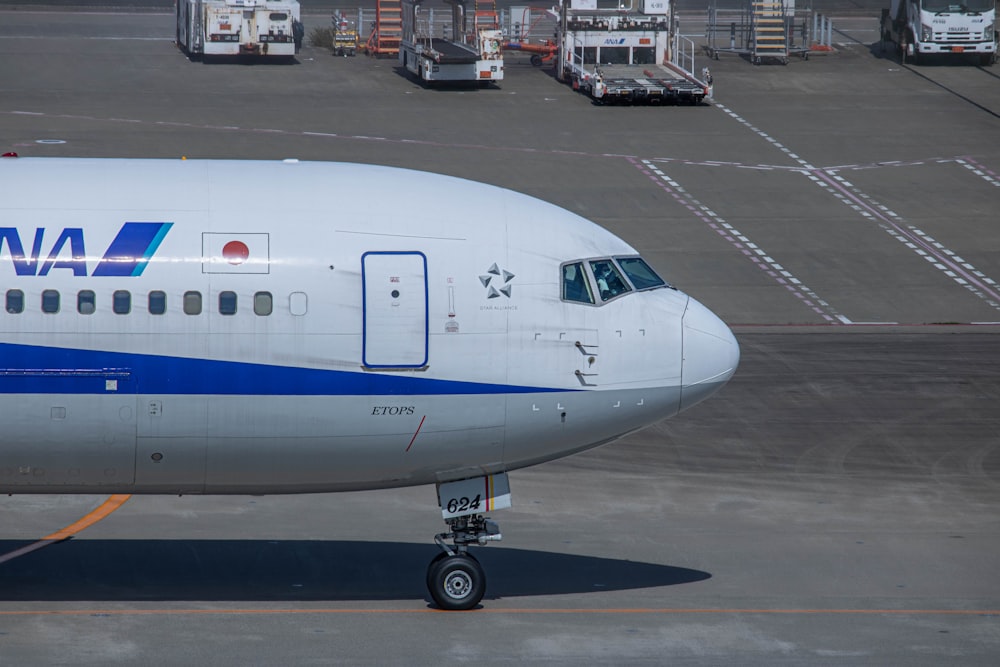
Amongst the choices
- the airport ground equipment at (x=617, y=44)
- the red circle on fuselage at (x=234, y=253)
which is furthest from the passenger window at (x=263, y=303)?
the airport ground equipment at (x=617, y=44)

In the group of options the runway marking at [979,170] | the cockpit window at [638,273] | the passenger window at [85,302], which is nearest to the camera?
the passenger window at [85,302]

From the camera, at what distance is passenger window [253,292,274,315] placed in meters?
17.2

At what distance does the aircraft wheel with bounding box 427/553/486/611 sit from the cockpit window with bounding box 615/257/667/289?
4.31 metres

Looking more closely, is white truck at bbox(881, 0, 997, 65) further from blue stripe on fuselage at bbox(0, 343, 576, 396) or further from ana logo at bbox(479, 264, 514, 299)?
blue stripe on fuselage at bbox(0, 343, 576, 396)

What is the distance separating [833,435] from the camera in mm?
27906

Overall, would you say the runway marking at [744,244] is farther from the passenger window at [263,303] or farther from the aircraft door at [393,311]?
the passenger window at [263,303]

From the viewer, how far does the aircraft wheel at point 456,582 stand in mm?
18672

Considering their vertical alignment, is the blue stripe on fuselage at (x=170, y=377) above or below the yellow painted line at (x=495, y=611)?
above

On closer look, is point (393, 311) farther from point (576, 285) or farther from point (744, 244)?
point (744, 244)

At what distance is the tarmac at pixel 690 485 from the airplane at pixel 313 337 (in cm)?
129

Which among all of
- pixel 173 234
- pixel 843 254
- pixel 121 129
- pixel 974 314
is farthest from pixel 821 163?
pixel 173 234

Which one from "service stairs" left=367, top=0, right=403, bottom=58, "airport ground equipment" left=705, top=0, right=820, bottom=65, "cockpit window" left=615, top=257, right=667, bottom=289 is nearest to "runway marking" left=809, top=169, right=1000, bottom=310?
"airport ground equipment" left=705, top=0, right=820, bottom=65

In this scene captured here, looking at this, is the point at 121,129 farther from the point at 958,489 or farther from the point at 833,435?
the point at 958,489

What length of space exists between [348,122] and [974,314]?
27904 millimetres
